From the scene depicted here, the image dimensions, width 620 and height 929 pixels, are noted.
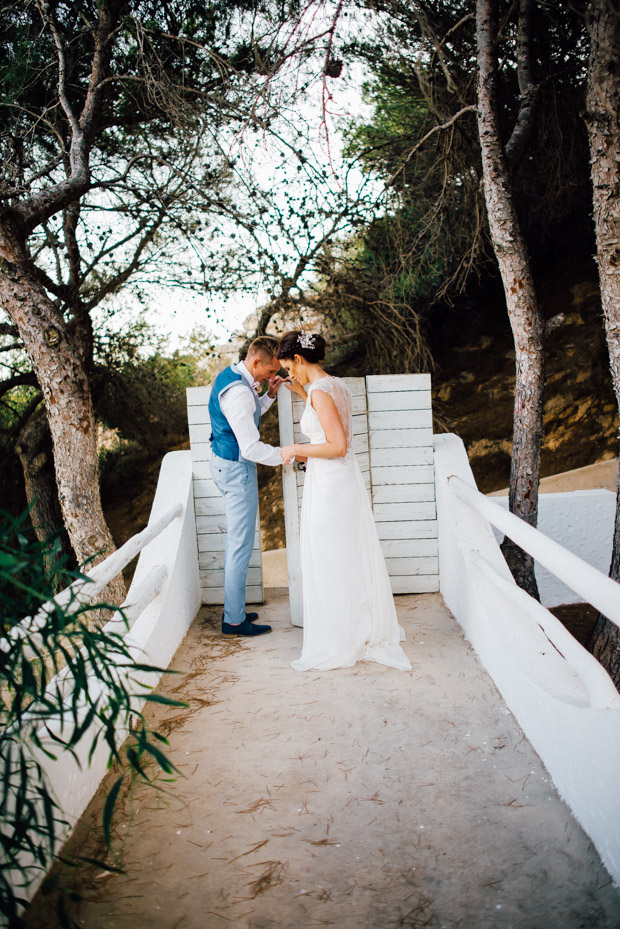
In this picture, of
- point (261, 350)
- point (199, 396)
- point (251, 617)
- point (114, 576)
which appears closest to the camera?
point (114, 576)

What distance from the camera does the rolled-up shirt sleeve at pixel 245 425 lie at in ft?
13.5

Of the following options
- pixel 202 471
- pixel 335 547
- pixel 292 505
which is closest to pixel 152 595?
pixel 335 547

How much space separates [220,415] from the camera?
4383mm

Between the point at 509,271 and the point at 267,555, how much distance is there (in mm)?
5605

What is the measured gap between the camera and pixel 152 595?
12.2ft

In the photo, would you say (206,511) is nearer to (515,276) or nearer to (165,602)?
(165,602)

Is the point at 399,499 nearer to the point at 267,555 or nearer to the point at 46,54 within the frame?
the point at 267,555

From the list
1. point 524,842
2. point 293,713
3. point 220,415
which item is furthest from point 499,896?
point 220,415

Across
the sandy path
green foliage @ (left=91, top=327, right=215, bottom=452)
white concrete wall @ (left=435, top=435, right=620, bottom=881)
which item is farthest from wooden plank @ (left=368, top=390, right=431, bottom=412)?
green foliage @ (left=91, top=327, right=215, bottom=452)

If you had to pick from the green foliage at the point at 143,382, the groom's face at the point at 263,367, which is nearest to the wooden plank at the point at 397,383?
the groom's face at the point at 263,367

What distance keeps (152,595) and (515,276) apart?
152 inches

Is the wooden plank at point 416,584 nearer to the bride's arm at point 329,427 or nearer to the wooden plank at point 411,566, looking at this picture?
the wooden plank at point 411,566

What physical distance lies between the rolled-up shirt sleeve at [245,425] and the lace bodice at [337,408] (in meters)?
0.27

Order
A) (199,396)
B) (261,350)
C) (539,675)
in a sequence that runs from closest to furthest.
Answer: (539,675)
(261,350)
(199,396)
